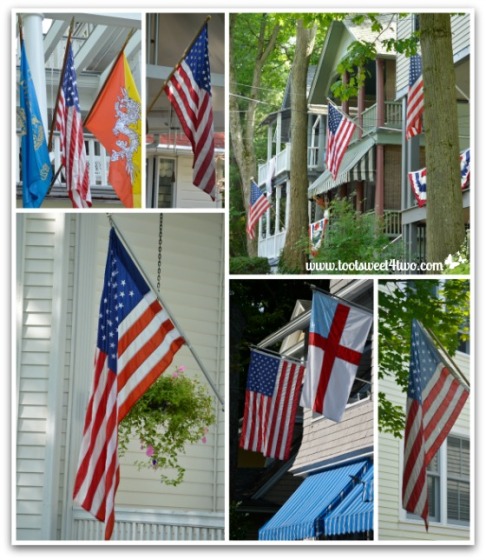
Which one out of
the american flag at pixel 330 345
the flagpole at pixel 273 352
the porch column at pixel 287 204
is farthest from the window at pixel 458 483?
the porch column at pixel 287 204

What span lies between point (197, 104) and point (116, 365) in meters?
1.80

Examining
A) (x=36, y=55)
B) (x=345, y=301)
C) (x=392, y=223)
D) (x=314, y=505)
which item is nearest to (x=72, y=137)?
(x=36, y=55)

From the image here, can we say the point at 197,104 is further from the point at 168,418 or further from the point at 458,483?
the point at 458,483

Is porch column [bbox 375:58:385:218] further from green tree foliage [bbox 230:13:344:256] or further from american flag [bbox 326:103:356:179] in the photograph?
green tree foliage [bbox 230:13:344:256]

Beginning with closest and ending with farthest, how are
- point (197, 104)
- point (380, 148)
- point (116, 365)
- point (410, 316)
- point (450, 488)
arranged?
point (116, 365) → point (450, 488) → point (410, 316) → point (197, 104) → point (380, 148)

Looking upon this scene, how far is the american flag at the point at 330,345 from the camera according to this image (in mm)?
7504

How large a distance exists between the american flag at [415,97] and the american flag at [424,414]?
52.9 inches

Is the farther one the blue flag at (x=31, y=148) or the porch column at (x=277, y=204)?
the porch column at (x=277, y=204)

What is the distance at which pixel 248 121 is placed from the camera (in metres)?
7.72

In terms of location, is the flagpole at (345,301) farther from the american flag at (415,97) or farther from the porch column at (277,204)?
the american flag at (415,97)

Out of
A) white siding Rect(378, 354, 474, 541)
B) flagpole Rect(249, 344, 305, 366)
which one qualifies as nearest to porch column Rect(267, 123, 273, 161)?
flagpole Rect(249, 344, 305, 366)

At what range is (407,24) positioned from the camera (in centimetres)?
771
